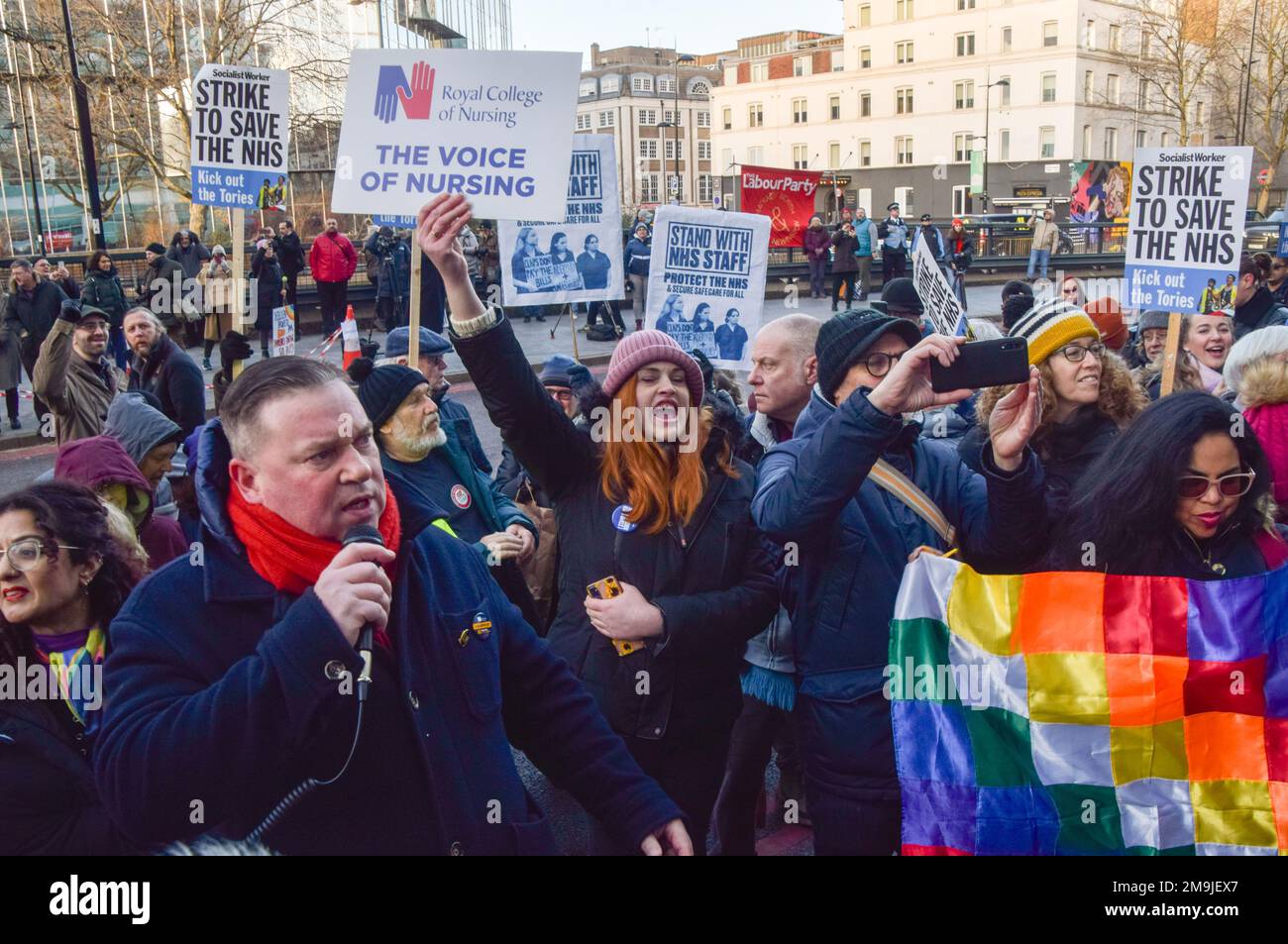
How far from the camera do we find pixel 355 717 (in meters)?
1.93

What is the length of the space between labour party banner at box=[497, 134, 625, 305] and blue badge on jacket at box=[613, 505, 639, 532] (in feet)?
16.0

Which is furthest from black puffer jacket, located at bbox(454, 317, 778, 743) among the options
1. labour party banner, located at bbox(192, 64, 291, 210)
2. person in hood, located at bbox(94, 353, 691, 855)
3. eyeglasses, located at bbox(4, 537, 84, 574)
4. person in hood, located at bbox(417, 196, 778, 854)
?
labour party banner, located at bbox(192, 64, 291, 210)

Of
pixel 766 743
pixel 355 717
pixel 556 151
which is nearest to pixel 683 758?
pixel 766 743

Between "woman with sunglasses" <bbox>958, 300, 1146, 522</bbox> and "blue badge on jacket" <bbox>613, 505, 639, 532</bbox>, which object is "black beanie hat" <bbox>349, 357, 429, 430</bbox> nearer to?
"blue badge on jacket" <bbox>613, 505, 639, 532</bbox>

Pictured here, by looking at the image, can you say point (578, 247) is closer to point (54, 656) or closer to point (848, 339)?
point (848, 339)

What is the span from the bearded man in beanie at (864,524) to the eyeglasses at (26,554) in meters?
1.75

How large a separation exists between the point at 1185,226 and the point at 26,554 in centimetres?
535

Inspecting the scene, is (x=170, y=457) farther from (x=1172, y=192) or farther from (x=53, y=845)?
(x=1172, y=192)

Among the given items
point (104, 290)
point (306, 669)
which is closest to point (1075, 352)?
point (306, 669)

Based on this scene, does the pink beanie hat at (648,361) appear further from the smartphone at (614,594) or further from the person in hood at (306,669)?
the person in hood at (306,669)

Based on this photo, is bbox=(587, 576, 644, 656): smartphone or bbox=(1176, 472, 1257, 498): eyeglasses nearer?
bbox=(1176, 472, 1257, 498): eyeglasses

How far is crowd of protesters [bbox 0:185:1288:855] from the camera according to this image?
1.89m

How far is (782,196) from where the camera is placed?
17516 mm

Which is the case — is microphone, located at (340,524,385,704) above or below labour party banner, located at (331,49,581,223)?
below
